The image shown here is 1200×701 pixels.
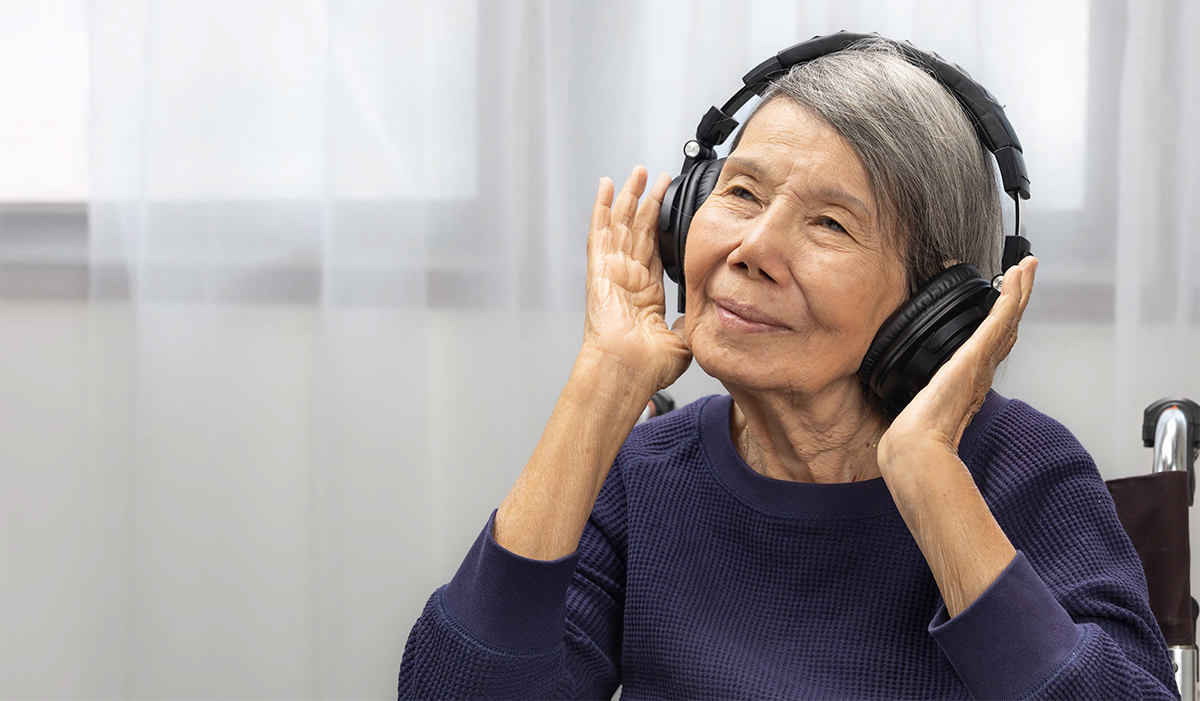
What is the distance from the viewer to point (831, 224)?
3.41ft

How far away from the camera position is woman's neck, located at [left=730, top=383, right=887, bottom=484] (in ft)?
3.61

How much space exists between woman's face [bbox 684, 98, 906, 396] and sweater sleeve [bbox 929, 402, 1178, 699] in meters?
0.21

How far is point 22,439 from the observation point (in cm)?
189

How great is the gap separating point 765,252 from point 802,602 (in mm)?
392

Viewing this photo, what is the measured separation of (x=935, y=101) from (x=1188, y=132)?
0.69 meters

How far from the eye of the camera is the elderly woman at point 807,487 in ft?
3.06

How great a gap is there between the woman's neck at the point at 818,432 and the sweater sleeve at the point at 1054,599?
14cm

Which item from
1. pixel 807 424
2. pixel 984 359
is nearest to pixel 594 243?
pixel 807 424

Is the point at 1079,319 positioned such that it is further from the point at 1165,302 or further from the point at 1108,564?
the point at 1108,564

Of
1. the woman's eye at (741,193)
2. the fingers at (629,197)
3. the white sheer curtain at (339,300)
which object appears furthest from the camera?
the white sheer curtain at (339,300)

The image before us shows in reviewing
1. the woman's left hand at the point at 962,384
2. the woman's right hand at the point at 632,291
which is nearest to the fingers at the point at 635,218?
the woman's right hand at the point at 632,291

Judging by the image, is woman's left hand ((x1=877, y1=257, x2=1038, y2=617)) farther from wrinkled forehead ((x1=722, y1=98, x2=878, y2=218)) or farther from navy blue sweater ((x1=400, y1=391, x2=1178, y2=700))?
wrinkled forehead ((x1=722, y1=98, x2=878, y2=218))

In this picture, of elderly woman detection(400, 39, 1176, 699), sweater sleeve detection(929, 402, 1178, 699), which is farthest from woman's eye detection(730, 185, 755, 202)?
sweater sleeve detection(929, 402, 1178, 699)

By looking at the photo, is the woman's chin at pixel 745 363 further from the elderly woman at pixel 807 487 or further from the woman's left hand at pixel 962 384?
the woman's left hand at pixel 962 384
